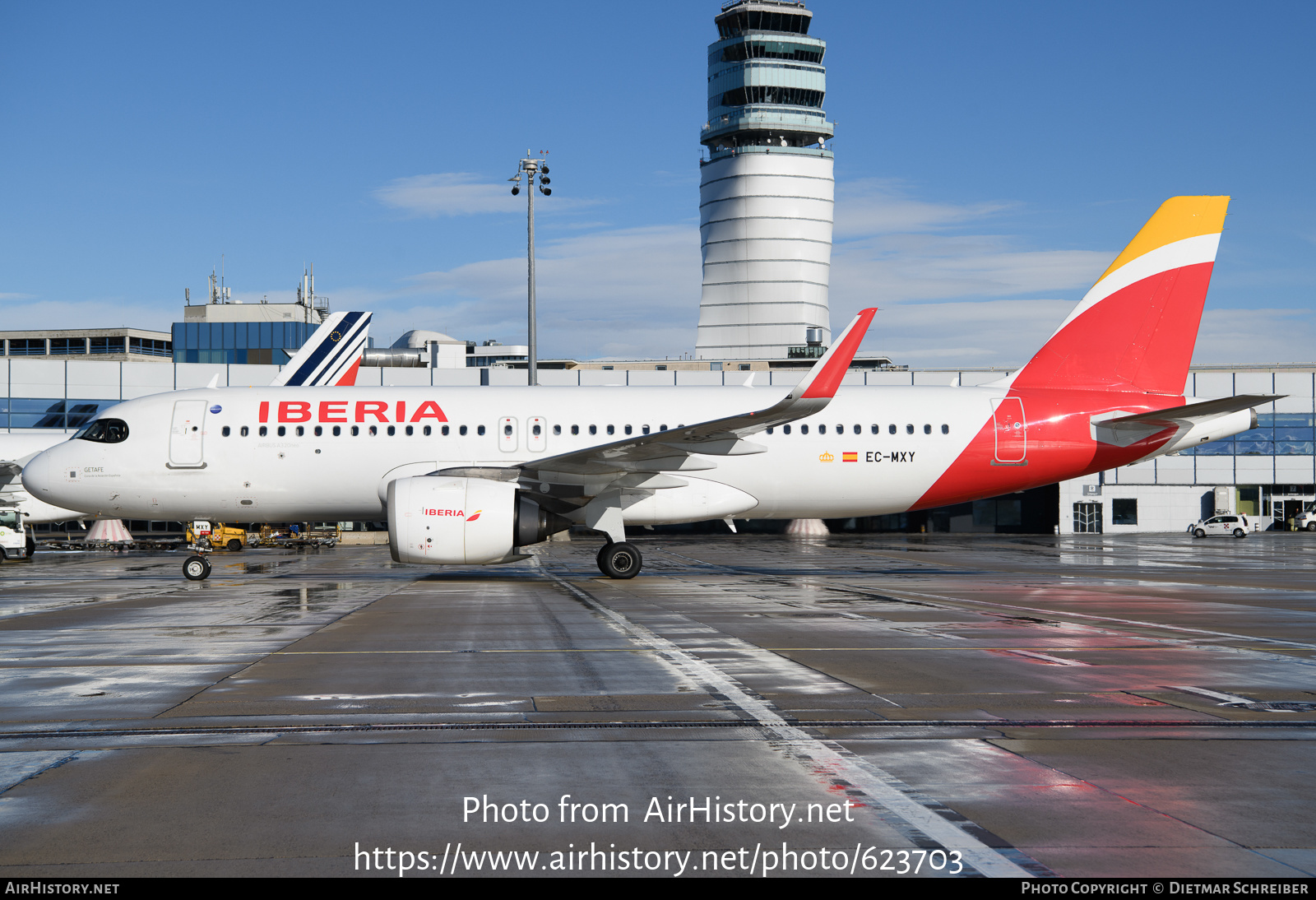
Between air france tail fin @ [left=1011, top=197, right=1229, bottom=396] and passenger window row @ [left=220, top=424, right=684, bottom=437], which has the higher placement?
air france tail fin @ [left=1011, top=197, right=1229, bottom=396]

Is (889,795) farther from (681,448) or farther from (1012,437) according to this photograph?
(1012,437)

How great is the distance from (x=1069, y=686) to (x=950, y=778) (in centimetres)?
362

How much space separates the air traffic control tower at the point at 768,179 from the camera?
458 ft

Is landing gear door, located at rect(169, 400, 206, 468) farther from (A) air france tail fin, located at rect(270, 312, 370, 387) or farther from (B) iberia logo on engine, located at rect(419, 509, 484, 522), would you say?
(A) air france tail fin, located at rect(270, 312, 370, 387)

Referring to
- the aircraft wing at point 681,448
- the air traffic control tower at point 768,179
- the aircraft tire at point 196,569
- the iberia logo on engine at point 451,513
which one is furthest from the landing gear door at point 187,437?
the air traffic control tower at point 768,179

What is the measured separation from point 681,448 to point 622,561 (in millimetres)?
2976

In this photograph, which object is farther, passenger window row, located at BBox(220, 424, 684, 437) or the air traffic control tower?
the air traffic control tower

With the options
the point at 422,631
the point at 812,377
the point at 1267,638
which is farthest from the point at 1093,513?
the point at 422,631

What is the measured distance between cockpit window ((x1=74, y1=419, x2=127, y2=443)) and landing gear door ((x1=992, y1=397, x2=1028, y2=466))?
726 inches

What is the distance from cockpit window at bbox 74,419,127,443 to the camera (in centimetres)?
2208

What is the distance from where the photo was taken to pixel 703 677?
941cm

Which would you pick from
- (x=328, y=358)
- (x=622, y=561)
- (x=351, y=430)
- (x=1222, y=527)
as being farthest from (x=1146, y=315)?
(x=1222, y=527)

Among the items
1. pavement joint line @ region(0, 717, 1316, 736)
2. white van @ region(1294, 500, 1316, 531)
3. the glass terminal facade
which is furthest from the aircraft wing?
the glass terminal facade
